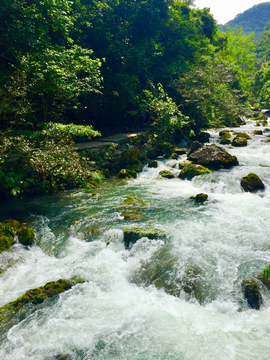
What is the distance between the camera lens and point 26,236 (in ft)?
19.4

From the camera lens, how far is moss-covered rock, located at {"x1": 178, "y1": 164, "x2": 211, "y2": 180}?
10.6 metres

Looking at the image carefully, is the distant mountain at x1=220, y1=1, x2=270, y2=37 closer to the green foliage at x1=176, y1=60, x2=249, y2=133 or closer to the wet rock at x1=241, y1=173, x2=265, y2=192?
the green foliage at x1=176, y1=60, x2=249, y2=133

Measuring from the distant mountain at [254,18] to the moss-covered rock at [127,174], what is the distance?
16148cm

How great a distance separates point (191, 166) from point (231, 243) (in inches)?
221

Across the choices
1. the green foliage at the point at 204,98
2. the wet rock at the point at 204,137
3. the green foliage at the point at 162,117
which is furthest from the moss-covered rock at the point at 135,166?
the wet rock at the point at 204,137

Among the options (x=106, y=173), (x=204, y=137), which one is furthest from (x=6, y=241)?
(x=204, y=137)

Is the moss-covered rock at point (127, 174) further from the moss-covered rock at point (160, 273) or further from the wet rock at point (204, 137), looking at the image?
the wet rock at point (204, 137)

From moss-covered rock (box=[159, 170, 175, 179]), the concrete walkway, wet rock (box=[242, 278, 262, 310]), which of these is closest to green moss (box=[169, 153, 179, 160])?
the concrete walkway

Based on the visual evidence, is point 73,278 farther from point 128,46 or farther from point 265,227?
point 128,46

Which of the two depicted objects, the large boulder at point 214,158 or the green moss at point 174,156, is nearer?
the large boulder at point 214,158

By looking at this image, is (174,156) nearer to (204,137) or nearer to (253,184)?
(204,137)

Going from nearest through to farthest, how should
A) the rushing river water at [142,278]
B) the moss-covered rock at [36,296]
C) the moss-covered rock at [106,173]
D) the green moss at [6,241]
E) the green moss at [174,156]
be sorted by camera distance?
the rushing river water at [142,278] < the moss-covered rock at [36,296] < the green moss at [6,241] < the moss-covered rock at [106,173] < the green moss at [174,156]

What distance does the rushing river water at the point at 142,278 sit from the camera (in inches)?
137

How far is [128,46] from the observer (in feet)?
53.5
